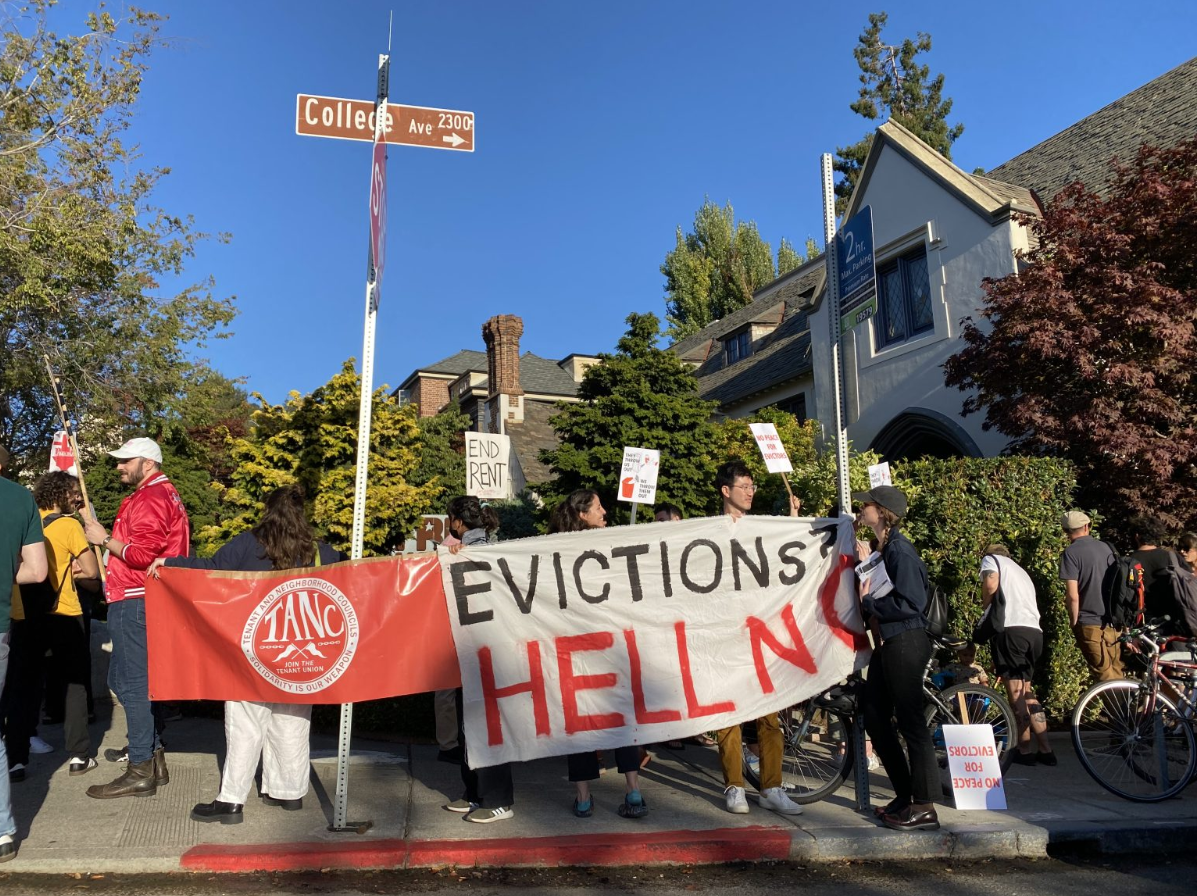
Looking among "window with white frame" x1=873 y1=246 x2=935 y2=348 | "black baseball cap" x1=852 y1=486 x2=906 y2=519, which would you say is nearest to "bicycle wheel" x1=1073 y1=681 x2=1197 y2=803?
"black baseball cap" x1=852 y1=486 x2=906 y2=519

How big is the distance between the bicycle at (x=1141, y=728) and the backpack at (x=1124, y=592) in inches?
30.4

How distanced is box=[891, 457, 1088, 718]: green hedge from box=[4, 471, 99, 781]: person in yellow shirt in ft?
25.2

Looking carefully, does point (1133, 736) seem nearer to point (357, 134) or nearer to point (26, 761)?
point (357, 134)

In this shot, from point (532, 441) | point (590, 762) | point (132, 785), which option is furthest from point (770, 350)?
point (132, 785)

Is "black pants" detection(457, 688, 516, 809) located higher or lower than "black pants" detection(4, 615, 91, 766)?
lower

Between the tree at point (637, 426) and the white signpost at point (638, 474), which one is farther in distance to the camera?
the tree at point (637, 426)

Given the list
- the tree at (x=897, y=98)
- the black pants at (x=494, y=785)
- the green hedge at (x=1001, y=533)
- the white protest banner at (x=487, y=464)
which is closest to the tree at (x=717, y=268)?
the tree at (x=897, y=98)

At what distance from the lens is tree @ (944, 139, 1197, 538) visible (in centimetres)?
1091

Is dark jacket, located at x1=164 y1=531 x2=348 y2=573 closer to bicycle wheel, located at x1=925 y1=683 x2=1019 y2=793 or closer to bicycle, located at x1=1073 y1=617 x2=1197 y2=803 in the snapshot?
bicycle wheel, located at x1=925 y1=683 x2=1019 y2=793

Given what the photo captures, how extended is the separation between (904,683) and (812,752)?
1297 mm

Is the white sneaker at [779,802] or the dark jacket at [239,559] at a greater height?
the dark jacket at [239,559]

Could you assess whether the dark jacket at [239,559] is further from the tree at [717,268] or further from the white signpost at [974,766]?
the tree at [717,268]

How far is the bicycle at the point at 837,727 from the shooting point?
6238 mm

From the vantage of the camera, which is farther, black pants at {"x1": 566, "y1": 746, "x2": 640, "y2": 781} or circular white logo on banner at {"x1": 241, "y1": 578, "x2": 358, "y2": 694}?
black pants at {"x1": 566, "y1": 746, "x2": 640, "y2": 781}
